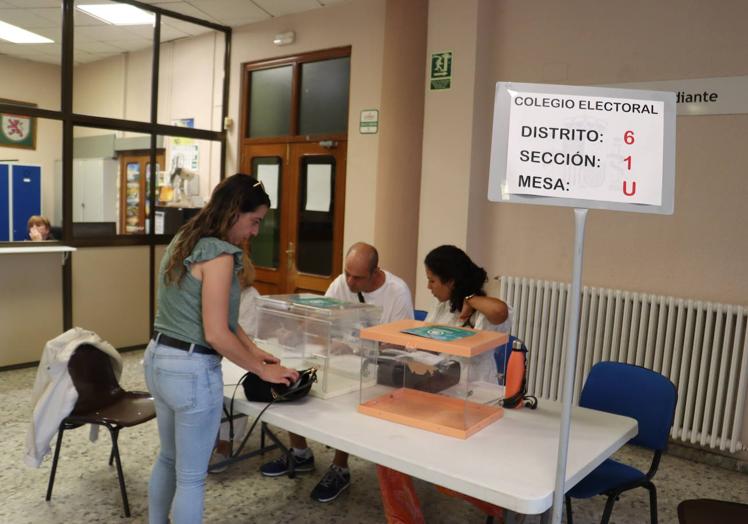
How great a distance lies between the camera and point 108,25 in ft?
16.6

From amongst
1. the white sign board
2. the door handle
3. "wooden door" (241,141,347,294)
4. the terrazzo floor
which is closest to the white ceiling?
"wooden door" (241,141,347,294)

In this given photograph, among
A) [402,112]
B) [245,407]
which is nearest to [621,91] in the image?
[245,407]

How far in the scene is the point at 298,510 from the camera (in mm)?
2691

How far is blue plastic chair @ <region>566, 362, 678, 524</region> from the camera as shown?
213cm

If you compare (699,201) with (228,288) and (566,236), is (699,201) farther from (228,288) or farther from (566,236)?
(228,288)

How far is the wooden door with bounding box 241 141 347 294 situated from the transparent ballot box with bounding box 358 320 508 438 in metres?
2.91

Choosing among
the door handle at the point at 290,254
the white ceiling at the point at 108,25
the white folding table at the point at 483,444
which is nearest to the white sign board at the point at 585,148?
the white folding table at the point at 483,444

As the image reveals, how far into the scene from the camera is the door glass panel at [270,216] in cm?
554

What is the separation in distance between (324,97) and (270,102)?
26.1 inches

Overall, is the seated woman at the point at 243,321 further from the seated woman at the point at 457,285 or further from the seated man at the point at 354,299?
the seated woman at the point at 457,285

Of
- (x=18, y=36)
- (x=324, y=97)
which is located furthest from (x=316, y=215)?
(x=18, y=36)

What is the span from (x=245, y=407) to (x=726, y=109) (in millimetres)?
2951

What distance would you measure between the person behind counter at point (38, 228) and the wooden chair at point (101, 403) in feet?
8.03

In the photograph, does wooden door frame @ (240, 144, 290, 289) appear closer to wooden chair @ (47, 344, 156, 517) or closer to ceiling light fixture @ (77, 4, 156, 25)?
ceiling light fixture @ (77, 4, 156, 25)
